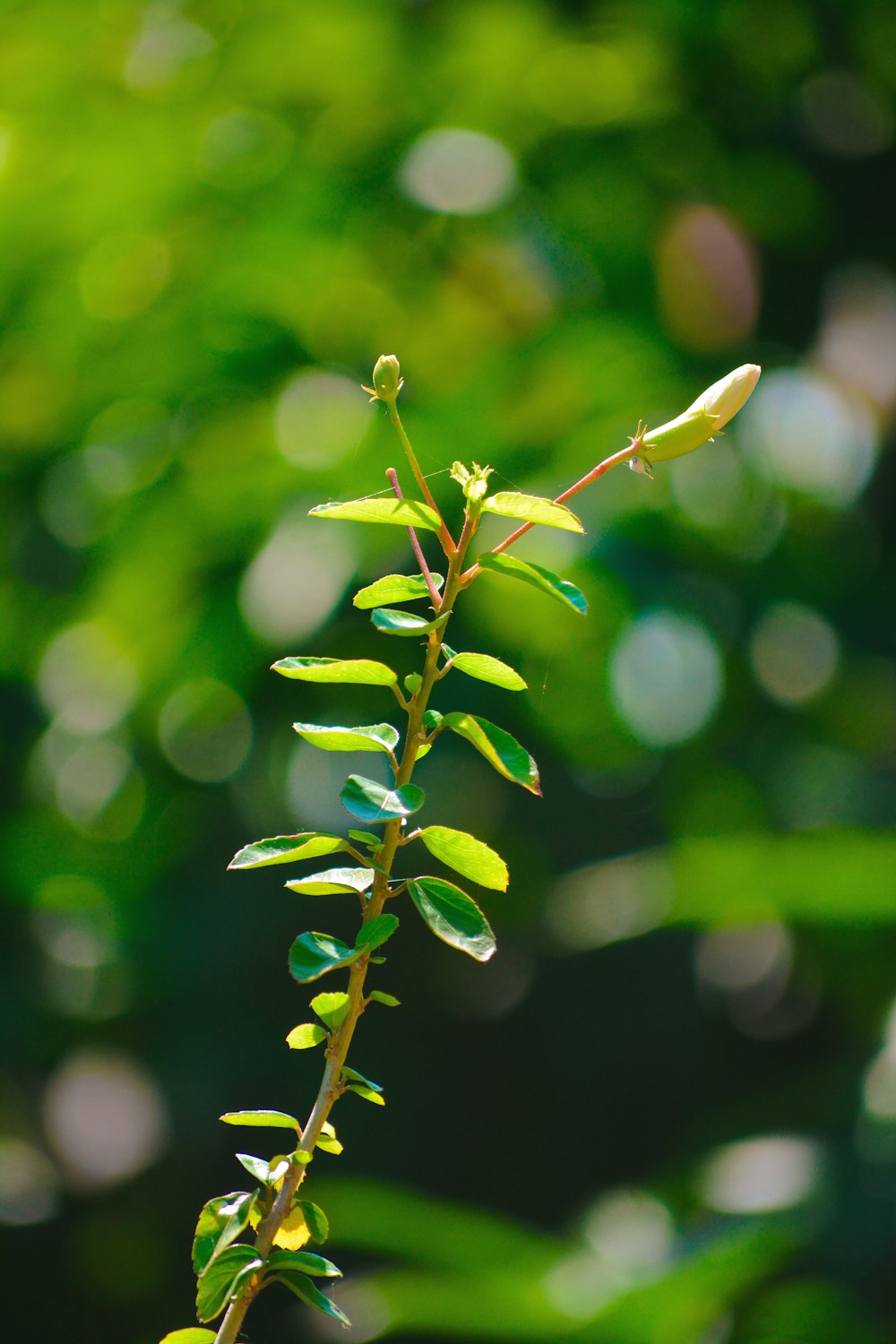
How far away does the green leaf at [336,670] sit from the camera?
4.3 inches

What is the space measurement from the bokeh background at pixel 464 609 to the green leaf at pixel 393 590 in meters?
0.69

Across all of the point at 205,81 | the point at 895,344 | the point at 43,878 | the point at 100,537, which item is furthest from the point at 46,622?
the point at 895,344

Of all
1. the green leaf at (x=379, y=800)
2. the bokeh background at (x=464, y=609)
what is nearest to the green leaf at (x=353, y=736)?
the green leaf at (x=379, y=800)

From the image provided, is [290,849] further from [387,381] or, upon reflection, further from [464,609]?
[464,609]

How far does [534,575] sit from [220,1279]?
77mm

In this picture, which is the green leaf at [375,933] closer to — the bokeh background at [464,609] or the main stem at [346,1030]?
the main stem at [346,1030]

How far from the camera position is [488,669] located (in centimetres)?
11

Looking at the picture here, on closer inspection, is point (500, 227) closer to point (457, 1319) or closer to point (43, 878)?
point (43, 878)

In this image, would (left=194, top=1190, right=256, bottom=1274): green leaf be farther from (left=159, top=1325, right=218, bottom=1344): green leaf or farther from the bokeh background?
the bokeh background

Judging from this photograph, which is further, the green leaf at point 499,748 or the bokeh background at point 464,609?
the bokeh background at point 464,609

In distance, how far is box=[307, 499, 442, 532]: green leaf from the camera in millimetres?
114

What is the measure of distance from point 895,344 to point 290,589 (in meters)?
0.71

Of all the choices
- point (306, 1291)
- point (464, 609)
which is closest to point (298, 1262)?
point (306, 1291)

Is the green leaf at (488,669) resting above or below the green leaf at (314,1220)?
above
